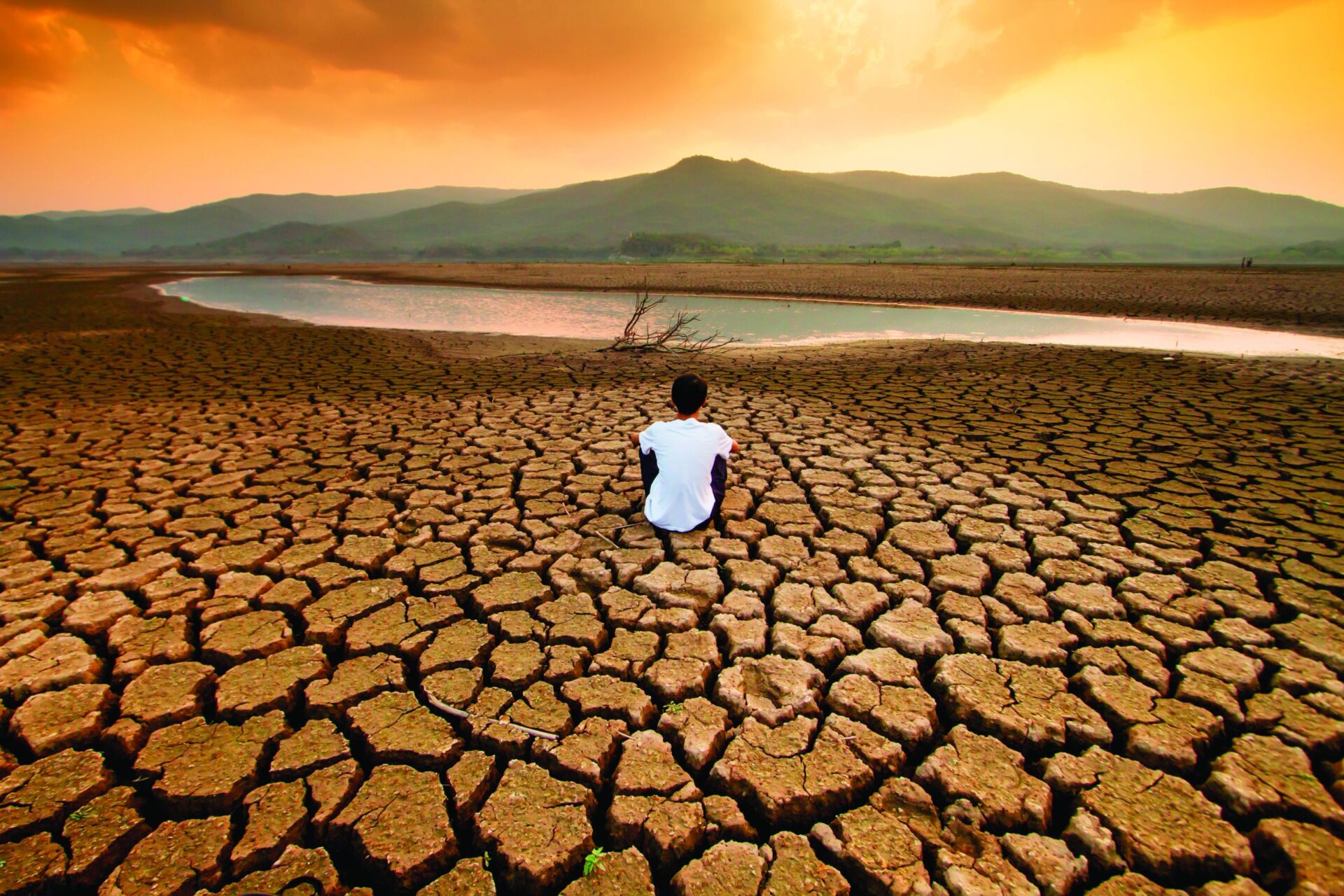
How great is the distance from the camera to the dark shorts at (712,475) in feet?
10.3

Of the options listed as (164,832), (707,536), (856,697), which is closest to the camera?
(164,832)

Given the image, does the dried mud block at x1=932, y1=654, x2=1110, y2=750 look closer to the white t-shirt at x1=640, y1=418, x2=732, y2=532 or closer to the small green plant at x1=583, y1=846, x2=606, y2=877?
the small green plant at x1=583, y1=846, x2=606, y2=877

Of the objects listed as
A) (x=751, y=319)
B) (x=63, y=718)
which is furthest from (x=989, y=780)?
(x=751, y=319)

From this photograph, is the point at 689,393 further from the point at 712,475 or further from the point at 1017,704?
the point at 1017,704

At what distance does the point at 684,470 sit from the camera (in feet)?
9.99

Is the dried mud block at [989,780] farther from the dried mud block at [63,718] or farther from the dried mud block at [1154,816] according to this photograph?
the dried mud block at [63,718]

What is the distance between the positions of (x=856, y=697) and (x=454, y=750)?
1.34m

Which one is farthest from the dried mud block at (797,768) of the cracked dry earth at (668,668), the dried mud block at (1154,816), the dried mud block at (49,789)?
the dried mud block at (49,789)

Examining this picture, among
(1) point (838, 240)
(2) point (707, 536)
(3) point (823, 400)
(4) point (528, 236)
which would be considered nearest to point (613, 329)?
(3) point (823, 400)

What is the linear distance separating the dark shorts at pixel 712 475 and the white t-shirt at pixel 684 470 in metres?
0.03

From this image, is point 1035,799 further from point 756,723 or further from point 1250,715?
point 1250,715

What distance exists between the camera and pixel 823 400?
605 centimetres

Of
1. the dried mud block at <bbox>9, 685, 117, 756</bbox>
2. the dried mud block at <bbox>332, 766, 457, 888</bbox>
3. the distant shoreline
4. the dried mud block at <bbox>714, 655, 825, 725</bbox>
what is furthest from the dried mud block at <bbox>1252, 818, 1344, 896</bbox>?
the distant shoreline

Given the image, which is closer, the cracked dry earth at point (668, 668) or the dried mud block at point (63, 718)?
the cracked dry earth at point (668, 668)
